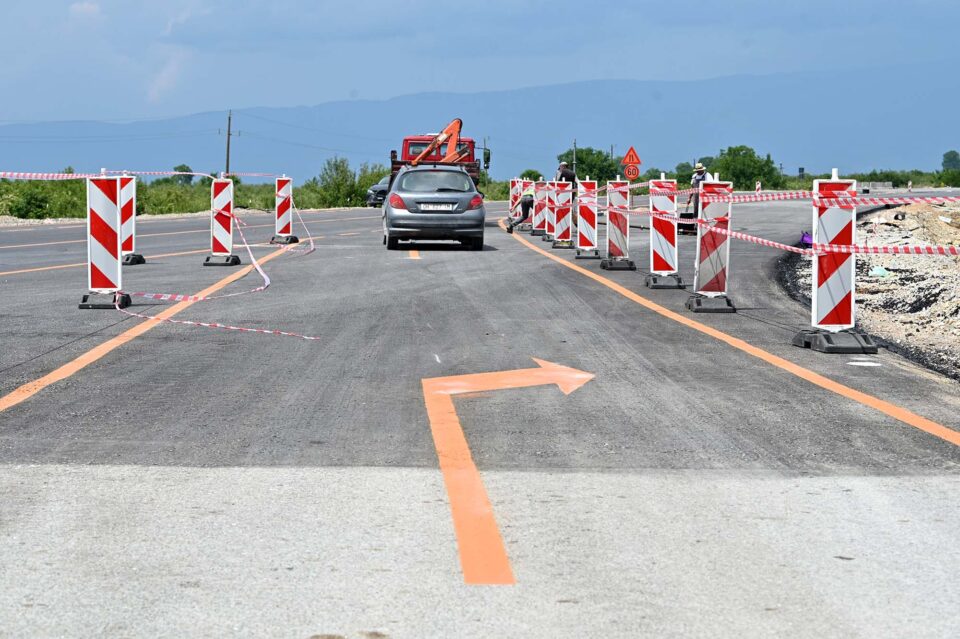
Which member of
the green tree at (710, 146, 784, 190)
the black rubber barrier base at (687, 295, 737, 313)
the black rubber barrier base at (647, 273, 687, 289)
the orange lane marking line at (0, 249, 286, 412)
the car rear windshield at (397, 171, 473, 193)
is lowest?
the orange lane marking line at (0, 249, 286, 412)

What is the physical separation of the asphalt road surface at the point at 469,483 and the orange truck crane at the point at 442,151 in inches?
959

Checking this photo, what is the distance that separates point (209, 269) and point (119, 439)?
12.8m

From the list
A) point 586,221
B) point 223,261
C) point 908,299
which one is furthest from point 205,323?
point 586,221

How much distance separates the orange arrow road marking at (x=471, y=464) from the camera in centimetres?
462

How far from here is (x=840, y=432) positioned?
7.09m

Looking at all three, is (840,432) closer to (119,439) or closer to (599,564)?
(599,564)

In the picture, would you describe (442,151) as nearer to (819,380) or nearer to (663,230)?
(663,230)

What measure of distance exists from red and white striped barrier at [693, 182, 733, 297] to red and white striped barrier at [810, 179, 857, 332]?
118 inches

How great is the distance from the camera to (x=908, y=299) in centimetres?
1644

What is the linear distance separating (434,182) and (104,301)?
483 inches

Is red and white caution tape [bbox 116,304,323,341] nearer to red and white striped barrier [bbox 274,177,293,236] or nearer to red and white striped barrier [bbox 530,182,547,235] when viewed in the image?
red and white striped barrier [bbox 274,177,293,236]

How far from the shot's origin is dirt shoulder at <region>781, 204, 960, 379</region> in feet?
38.7

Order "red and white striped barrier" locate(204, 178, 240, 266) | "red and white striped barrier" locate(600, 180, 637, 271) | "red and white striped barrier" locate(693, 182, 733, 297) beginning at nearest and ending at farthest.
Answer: "red and white striped barrier" locate(693, 182, 733, 297), "red and white striped barrier" locate(600, 180, 637, 271), "red and white striped barrier" locate(204, 178, 240, 266)

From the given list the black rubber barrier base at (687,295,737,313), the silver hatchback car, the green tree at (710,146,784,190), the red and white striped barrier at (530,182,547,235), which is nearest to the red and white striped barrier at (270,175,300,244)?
the silver hatchback car
